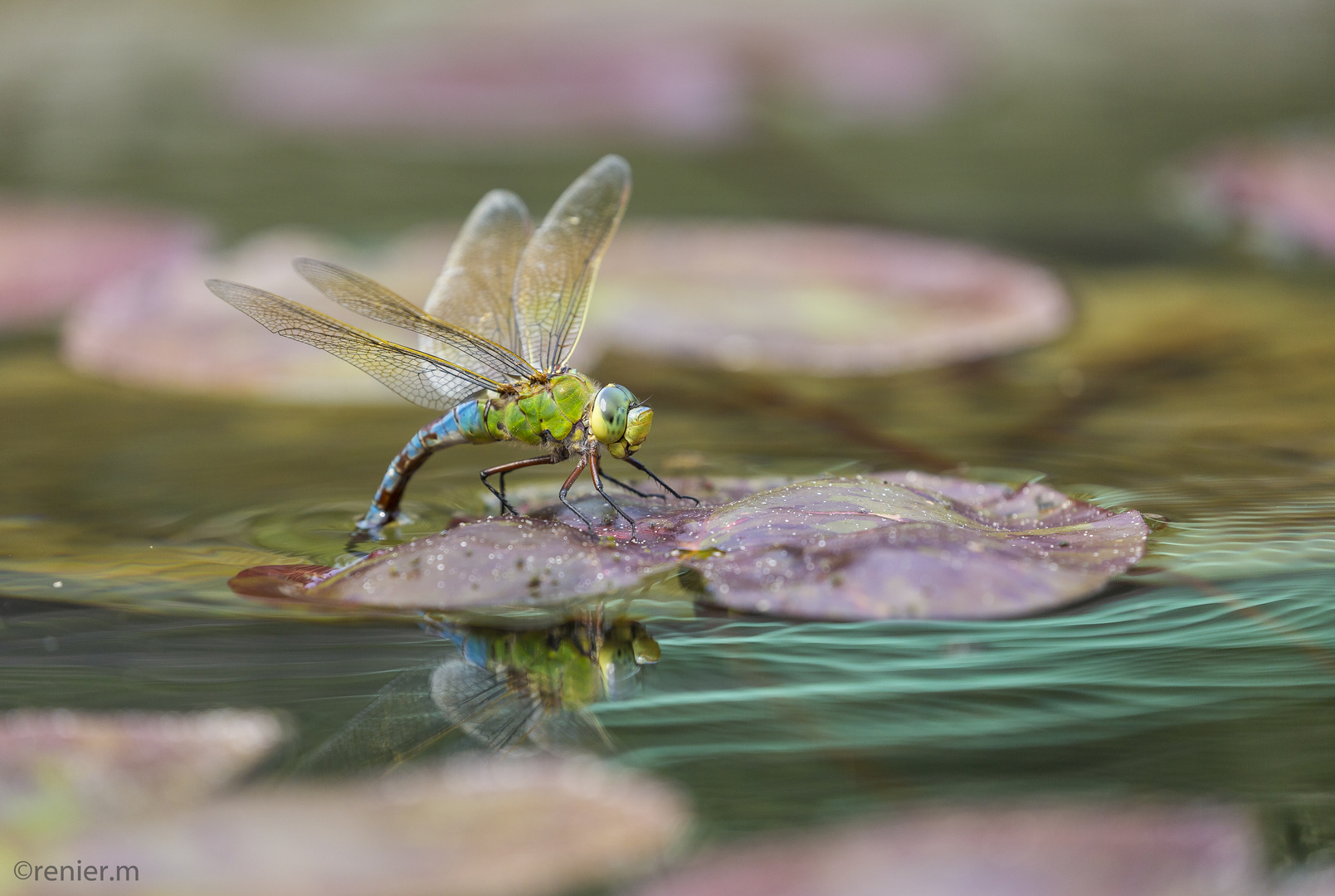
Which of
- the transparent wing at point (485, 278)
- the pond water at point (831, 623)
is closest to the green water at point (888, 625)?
the pond water at point (831, 623)

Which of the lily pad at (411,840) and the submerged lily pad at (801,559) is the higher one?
the submerged lily pad at (801,559)

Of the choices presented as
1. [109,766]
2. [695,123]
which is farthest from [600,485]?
[695,123]

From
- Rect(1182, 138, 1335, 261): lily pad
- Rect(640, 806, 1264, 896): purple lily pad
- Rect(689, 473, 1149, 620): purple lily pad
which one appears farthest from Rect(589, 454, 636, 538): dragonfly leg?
Rect(1182, 138, 1335, 261): lily pad

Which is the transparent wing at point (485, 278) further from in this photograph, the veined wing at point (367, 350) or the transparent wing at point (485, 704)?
the transparent wing at point (485, 704)

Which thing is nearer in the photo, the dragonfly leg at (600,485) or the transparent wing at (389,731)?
the transparent wing at (389,731)

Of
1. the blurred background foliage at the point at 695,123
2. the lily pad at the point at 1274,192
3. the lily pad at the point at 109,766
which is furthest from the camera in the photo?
the blurred background foliage at the point at 695,123

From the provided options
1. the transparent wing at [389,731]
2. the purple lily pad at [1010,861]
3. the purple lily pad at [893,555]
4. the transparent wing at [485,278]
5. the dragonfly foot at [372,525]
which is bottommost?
the purple lily pad at [1010,861]

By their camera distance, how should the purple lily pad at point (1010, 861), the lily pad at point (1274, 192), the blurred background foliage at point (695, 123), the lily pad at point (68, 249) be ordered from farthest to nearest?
the blurred background foliage at point (695, 123), the lily pad at point (1274, 192), the lily pad at point (68, 249), the purple lily pad at point (1010, 861)

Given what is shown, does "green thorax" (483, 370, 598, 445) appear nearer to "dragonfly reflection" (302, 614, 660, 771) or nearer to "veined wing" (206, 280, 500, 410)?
"veined wing" (206, 280, 500, 410)
